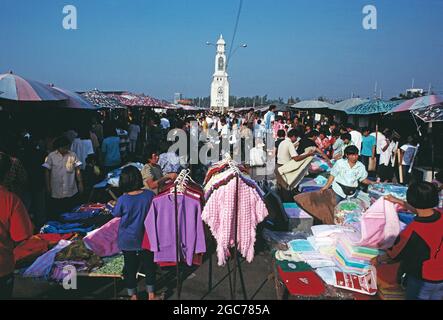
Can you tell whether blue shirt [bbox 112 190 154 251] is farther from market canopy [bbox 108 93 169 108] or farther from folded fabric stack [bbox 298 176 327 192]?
market canopy [bbox 108 93 169 108]

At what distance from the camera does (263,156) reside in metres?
13.1

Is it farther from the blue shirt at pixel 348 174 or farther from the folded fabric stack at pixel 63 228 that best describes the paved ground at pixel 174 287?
the blue shirt at pixel 348 174

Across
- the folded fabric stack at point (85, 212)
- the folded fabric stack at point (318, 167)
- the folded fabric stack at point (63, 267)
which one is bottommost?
the folded fabric stack at point (63, 267)

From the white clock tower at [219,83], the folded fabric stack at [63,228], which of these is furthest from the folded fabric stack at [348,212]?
the white clock tower at [219,83]

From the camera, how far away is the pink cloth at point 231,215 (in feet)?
16.3

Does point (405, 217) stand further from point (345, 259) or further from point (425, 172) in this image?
point (425, 172)

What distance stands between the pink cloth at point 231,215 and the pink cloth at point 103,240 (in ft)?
5.86

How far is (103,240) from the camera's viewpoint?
5578 mm

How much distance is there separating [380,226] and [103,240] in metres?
4.37

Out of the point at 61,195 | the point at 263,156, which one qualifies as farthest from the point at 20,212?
the point at 263,156

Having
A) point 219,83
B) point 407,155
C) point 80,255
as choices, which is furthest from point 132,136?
point 219,83

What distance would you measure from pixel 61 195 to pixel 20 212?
3554 mm
